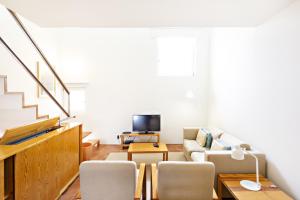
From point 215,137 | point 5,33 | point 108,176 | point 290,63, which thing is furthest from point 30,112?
point 290,63

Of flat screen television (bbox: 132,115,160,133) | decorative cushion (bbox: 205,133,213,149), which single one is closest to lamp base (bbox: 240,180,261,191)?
decorative cushion (bbox: 205,133,213,149)

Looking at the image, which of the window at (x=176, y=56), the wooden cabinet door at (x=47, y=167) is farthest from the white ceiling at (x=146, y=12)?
the window at (x=176, y=56)

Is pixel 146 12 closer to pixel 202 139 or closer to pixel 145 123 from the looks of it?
pixel 202 139

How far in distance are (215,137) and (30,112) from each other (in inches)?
134

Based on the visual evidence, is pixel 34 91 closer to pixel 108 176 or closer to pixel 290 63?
pixel 108 176

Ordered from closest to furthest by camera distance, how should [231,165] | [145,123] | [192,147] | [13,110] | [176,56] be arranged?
1. [231,165]
2. [13,110]
3. [192,147]
4. [145,123]
5. [176,56]

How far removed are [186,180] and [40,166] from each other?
1684 millimetres

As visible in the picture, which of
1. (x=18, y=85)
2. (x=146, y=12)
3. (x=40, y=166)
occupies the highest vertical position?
(x=146, y=12)

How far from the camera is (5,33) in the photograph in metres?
2.80

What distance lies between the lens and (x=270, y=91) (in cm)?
230

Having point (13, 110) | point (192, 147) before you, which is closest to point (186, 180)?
point (192, 147)

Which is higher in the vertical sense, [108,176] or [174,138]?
[108,176]

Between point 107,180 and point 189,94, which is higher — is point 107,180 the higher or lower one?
the lower one

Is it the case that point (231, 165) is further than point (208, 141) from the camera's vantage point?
No
